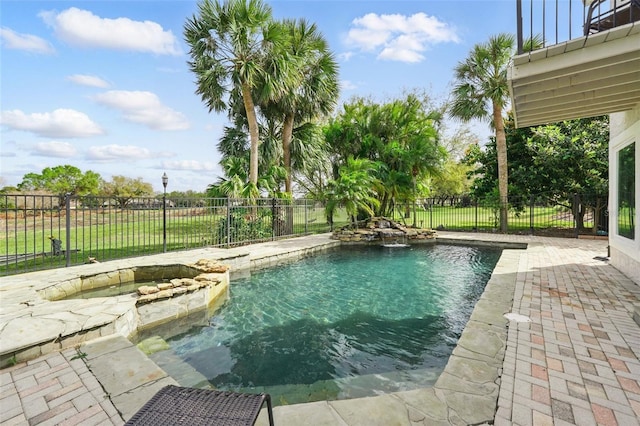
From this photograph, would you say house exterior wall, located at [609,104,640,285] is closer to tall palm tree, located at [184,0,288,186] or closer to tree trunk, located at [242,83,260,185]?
tall palm tree, located at [184,0,288,186]

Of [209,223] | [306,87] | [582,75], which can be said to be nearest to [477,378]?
[582,75]

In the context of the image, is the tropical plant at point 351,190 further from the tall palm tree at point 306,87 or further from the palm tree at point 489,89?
the palm tree at point 489,89

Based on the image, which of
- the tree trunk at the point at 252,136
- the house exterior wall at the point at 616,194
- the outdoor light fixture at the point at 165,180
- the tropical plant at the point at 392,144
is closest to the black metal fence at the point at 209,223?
the outdoor light fixture at the point at 165,180

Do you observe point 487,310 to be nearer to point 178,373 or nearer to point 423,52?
point 178,373

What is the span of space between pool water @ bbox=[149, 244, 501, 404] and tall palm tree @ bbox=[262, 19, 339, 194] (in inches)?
270

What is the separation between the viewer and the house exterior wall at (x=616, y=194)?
15.8ft

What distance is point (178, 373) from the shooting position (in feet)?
9.63

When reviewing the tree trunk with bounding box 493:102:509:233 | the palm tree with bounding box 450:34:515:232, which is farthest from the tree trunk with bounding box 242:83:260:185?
the tree trunk with bounding box 493:102:509:233

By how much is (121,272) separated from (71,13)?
231 inches

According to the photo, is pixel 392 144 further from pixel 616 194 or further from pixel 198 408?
pixel 198 408

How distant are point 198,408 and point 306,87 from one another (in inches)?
462

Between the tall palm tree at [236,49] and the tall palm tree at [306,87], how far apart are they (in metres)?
1.25

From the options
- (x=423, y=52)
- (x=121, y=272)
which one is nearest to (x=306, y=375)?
(x=121, y=272)

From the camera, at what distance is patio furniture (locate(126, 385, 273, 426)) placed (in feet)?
4.36
